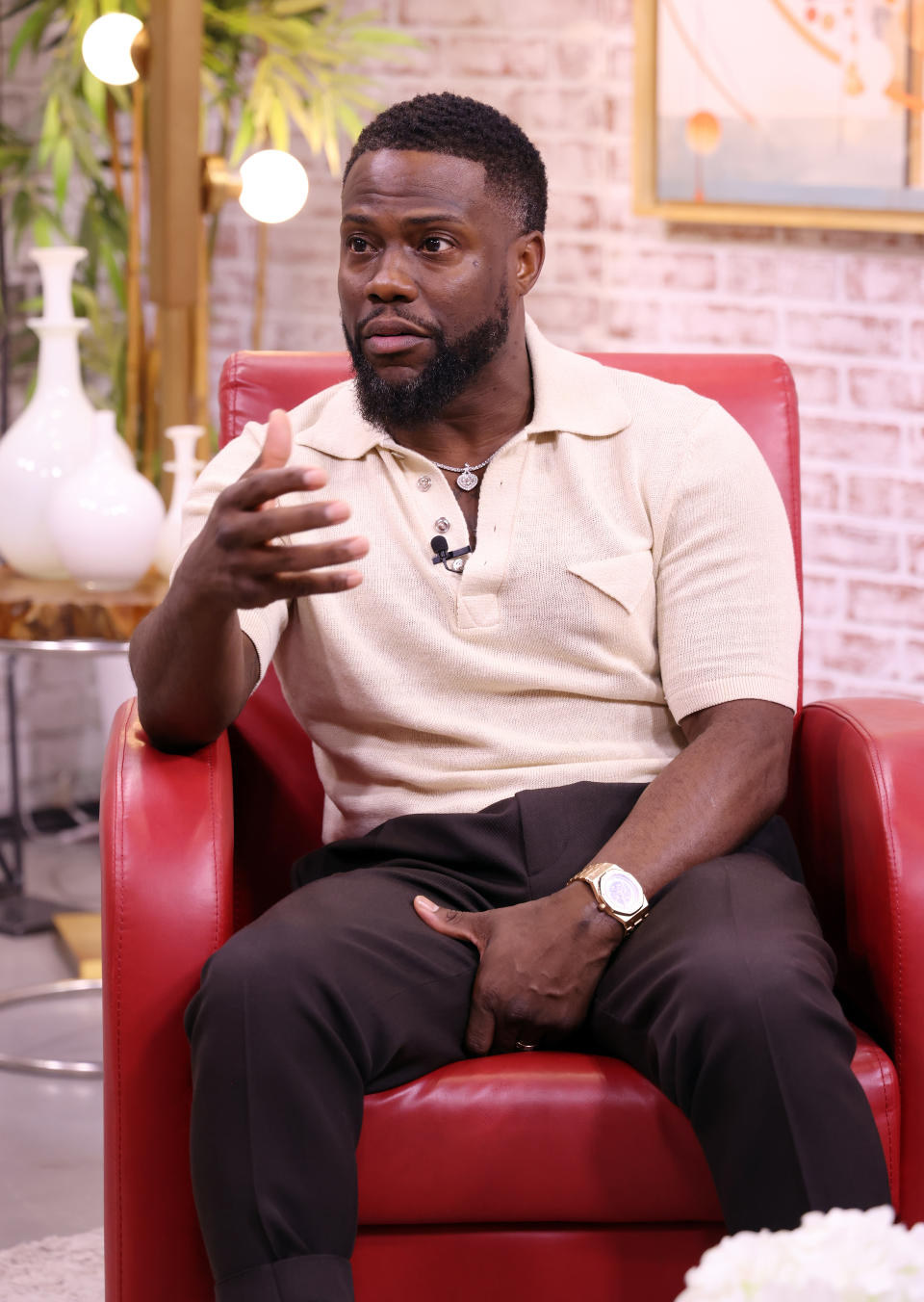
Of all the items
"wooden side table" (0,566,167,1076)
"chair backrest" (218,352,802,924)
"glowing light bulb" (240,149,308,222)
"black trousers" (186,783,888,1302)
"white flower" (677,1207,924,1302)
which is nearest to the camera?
"white flower" (677,1207,924,1302)

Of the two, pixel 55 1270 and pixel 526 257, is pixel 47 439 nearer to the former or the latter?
pixel 526 257

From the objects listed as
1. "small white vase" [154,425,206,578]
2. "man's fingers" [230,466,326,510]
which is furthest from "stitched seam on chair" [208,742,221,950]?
"small white vase" [154,425,206,578]

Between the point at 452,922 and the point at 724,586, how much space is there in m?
0.43

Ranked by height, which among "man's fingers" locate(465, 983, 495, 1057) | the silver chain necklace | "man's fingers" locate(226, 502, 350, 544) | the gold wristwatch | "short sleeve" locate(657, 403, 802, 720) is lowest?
"man's fingers" locate(465, 983, 495, 1057)

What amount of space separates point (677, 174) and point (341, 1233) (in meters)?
2.07

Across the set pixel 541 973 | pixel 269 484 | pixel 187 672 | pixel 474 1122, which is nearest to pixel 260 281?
pixel 187 672

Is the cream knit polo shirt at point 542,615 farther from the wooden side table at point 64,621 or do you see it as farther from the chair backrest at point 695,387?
the wooden side table at point 64,621

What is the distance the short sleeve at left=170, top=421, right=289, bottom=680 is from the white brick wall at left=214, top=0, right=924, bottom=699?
4.43 ft

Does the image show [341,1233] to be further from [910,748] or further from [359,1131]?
[910,748]

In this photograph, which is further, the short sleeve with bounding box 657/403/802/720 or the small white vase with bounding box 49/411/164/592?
the small white vase with bounding box 49/411/164/592

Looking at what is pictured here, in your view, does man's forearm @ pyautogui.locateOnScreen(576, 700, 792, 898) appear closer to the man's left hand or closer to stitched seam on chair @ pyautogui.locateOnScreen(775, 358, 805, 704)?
the man's left hand

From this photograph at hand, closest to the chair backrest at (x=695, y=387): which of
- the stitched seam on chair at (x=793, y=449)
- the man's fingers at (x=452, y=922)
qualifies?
the stitched seam on chair at (x=793, y=449)

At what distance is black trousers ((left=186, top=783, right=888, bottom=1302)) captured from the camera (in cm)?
124

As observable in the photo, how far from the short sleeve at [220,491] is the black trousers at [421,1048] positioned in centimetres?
26
